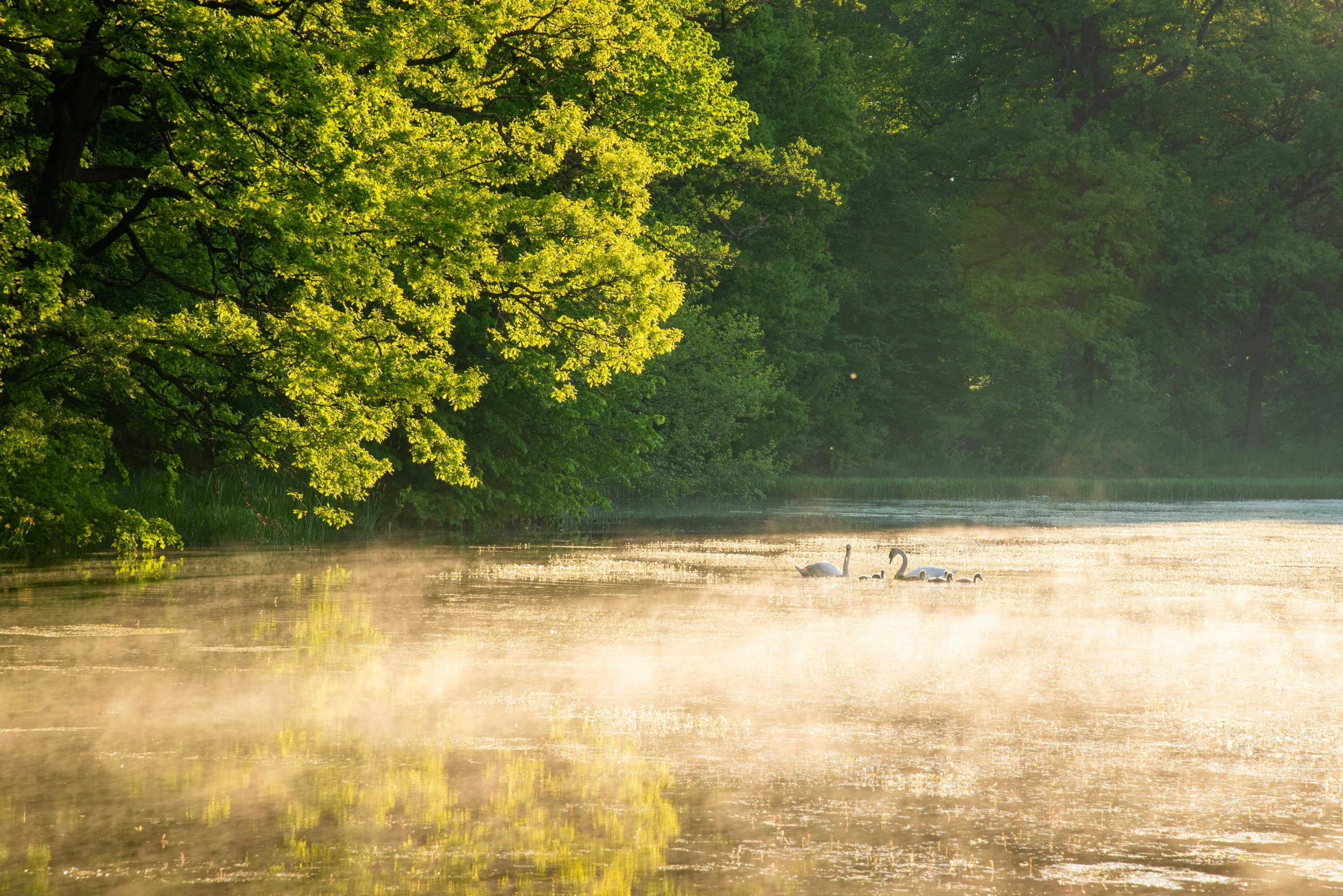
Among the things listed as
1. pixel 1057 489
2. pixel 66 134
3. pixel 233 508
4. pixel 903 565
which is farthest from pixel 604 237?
pixel 1057 489

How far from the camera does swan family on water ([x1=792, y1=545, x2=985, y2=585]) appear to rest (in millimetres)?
15805

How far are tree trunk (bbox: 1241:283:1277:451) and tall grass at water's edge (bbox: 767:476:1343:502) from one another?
14.1 metres

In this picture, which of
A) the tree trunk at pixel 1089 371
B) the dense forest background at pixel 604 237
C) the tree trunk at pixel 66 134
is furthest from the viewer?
the tree trunk at pixel 1089 371

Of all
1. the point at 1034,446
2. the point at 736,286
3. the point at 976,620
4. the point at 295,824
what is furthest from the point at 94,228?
the point at 1034,446

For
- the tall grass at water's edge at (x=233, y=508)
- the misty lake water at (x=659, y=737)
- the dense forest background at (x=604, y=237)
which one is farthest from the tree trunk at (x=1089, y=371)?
the misty lake water at (x=659, y=737)

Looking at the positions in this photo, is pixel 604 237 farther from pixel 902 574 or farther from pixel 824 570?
pixel 902 574

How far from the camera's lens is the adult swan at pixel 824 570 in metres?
16.2

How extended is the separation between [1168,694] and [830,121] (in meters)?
35.7

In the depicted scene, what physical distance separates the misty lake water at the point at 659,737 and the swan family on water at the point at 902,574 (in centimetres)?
93

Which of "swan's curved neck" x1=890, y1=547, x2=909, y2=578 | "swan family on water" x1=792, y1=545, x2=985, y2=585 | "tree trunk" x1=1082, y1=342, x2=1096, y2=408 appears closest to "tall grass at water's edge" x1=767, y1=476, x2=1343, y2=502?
"tree trunk" x1=1082, y1=342, x2=1096, y2=408

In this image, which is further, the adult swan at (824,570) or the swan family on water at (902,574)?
the adult swan at (824,570)

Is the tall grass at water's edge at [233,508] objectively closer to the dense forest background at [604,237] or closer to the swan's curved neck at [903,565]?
the dense forest background at [604,237]

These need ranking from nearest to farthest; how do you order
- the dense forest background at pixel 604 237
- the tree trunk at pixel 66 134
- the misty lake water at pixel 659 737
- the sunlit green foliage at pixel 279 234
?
the misty lake water at pixel 659 737 → the sunlit green foliage at pixel 279 234 → the dense forest background at pixel 604 237 → the tree trunk at pixel 66 134

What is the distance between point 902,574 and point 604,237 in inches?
274
